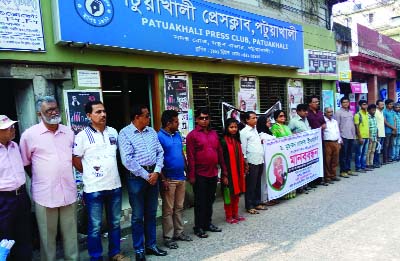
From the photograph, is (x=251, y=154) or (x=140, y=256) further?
(x=251, y=154)

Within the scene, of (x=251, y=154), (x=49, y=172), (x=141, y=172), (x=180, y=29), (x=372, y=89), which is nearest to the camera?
(x=49, y=172)

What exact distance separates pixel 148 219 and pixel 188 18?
12.9 feet

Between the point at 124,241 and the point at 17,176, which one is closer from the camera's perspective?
the point at 17,176

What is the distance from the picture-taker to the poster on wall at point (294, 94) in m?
9.62

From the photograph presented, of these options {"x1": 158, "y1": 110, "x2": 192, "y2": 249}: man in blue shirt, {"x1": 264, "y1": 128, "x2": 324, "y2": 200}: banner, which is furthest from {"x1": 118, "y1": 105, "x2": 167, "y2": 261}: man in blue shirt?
{"x1": 264, "y1": 128, "x2": 324, "y2": 200}: banner

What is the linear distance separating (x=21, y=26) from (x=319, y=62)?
339 inches

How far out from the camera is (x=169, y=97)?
647 centimetres

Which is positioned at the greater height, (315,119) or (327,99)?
(327,99)

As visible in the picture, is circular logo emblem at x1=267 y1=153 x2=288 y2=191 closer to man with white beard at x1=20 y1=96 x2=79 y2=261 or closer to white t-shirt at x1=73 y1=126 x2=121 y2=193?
white t-shirt at x1=73 y1=126 x2=121 y2=193

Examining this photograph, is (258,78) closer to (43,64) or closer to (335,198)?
(335,198)

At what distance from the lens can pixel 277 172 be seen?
6.37 metres

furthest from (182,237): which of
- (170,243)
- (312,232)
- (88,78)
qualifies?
(88,78)

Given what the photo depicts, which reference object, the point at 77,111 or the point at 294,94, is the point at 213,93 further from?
the point at 77,111

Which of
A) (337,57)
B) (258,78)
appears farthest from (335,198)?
(337,57)
